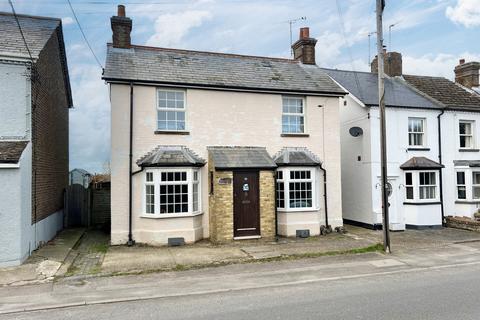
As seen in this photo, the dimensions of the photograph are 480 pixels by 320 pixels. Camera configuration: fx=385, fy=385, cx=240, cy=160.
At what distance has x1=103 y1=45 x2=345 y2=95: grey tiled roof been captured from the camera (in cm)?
1434

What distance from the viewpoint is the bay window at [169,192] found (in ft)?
44.0

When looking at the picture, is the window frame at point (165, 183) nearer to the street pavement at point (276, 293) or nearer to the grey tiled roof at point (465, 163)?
the street pavement at point (276, 293)

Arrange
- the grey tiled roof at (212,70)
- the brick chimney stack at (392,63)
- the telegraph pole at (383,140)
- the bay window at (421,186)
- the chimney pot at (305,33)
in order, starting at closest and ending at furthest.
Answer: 1. the telegraph pole at (383,140)
2. the grey tiled roof at (212,70)
3. the bay window at (421,186)
4. the chimney pot at (305,33)
5. the brick chimney stack at (392,63)

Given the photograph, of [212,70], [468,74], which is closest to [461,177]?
[468,74]

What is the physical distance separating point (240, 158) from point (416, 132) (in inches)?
353

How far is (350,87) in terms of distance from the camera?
1869cm

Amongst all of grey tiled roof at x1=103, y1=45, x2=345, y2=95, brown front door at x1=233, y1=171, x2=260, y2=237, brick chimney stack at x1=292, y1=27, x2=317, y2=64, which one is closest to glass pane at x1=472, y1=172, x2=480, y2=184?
grey tiled roof at x1=103, y1=45, x2=345, y2=95

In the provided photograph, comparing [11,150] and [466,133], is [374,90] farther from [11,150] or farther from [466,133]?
[11,150]

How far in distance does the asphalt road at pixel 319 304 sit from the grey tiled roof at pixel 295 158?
6.99m

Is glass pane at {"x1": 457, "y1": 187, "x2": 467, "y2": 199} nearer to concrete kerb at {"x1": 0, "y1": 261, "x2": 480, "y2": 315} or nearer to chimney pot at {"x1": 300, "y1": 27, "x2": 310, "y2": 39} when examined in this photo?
concrete kerb at {"x1": 0, "y1": 261, "x2": 480, "y2": 315}

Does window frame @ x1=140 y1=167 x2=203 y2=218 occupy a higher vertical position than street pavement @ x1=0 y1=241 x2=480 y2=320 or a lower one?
higher

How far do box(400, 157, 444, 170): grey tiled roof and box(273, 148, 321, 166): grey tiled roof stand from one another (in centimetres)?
436

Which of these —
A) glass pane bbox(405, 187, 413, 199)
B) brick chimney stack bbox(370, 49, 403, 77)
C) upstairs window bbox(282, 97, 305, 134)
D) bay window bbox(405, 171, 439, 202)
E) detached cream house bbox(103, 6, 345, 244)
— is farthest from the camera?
brick chimney stack bbox(370, 49, 403, 77)

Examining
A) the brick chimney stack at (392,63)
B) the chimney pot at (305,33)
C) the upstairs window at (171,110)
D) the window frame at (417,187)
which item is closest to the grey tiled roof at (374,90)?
the brick chimney stack at (392,63)
